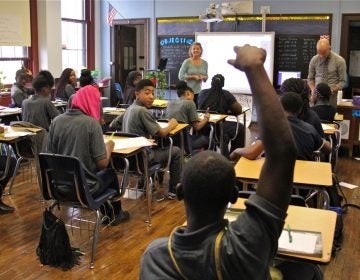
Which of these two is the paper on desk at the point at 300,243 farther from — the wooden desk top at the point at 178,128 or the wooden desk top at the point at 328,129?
the wooden desk top at the point at 328,129

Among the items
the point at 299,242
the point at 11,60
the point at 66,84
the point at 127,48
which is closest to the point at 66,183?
the point at 299,242

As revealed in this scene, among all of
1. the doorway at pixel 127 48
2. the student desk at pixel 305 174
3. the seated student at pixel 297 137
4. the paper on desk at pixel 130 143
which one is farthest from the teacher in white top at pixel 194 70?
the student desk at pixel 305 174

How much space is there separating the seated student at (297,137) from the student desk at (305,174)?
0.21ft

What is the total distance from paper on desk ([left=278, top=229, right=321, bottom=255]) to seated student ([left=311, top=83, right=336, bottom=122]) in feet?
11.2

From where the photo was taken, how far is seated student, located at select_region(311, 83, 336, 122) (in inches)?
201

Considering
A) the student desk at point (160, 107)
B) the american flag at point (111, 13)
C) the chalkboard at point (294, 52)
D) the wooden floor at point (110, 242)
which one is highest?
the american flag at point (111, 13)

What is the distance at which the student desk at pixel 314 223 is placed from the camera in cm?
176

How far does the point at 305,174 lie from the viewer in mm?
2867

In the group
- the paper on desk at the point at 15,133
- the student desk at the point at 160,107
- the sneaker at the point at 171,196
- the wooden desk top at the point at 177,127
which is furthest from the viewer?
the student desk at the point at 160,107

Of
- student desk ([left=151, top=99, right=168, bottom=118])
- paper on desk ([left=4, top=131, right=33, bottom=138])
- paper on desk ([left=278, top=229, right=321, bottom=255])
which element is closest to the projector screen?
student desk ([left=151, top=99, right=168, bottom=118])

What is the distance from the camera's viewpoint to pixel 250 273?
1.02 m

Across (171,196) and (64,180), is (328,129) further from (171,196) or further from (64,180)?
(64,180)

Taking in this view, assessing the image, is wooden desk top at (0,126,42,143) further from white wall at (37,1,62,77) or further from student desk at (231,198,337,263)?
white wall at (37,1,62,77)

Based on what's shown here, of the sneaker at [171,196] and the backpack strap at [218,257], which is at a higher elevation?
the backpack strap at [218,257]
